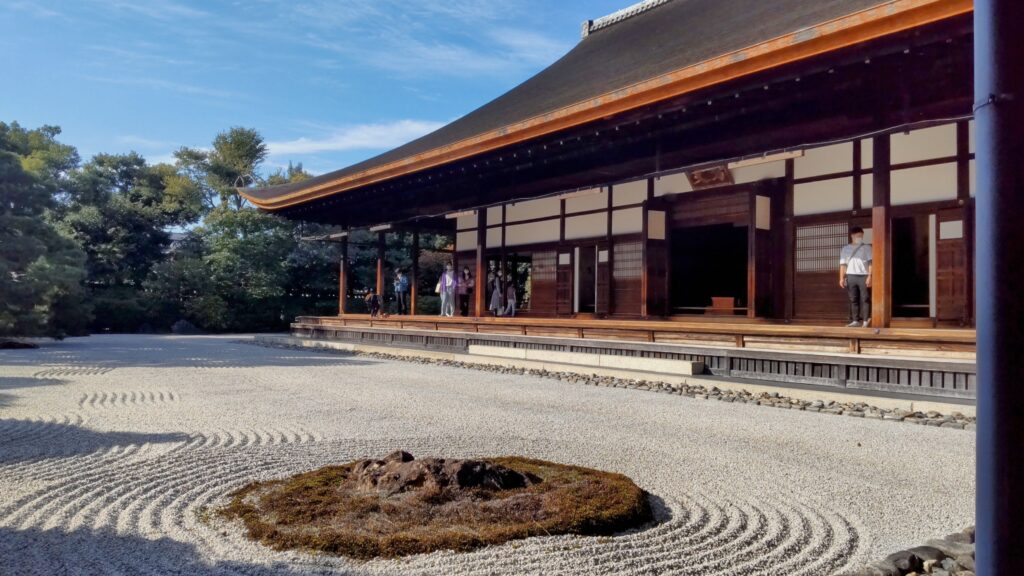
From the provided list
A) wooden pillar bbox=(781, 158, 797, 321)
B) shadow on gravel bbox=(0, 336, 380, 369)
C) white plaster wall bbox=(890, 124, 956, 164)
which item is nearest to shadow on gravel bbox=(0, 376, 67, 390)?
shadow on gravel bbox=(0, 336, 380, 369)

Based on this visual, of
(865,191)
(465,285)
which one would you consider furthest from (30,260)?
(865,191)

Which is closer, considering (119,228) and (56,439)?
(56,439)

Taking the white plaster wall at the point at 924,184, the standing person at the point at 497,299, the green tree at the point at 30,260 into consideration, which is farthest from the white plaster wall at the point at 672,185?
the green tree at the point at 30,260

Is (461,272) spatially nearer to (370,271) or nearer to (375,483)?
(370,271)

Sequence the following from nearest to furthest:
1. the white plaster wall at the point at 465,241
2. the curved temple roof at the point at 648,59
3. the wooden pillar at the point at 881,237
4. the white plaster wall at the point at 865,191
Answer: the curved temple roof at the point at 648,59, the wooden pillar at the point at 881,237, the white plaster wall at the point at 865,191, the white plaster wall at the point at 465,241

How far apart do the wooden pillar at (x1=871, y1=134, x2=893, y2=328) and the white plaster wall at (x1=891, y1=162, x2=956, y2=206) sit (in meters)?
1.22

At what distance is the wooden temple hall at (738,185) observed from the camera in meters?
6.61

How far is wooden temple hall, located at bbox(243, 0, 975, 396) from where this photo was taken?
6.61 meters

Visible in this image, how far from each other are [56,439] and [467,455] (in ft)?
9.09

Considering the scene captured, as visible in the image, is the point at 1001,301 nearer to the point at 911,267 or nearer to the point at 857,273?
the point at 857,273

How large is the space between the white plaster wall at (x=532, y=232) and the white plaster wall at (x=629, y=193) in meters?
1.68

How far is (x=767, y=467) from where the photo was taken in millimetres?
4082

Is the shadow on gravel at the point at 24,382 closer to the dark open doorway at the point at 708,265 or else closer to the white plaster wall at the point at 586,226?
the white plaster wall at the point at 586,226

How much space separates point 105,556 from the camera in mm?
2477
